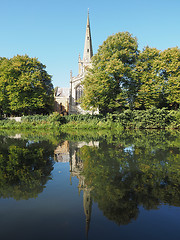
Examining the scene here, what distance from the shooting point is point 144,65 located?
24594 mm

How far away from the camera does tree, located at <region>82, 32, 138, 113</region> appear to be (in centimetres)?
2211

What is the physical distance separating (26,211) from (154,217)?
1906 mm

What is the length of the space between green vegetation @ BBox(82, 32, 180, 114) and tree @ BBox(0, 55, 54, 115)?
9.53 metres

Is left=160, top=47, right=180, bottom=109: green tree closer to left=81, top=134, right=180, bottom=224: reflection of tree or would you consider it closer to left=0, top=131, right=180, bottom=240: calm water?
left=81, top=134, right=180, bottom=224: reflection of tree

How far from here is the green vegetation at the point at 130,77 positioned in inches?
883

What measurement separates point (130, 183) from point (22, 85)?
88.9 feet

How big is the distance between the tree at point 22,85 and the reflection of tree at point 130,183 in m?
25.0

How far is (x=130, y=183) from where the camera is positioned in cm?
371

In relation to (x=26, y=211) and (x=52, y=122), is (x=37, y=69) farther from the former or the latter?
(x=26, y=211)

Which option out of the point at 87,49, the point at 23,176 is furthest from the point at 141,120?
the point at 87,49

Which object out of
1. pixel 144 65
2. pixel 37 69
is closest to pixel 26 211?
pixel 144 65

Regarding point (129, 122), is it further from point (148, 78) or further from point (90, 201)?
point (90, 201)

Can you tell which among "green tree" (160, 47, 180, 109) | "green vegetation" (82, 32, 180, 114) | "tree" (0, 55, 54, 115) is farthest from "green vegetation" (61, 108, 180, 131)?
"tree" (0, 55, 54, 115)

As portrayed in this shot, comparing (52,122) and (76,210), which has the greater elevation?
(52,122)
